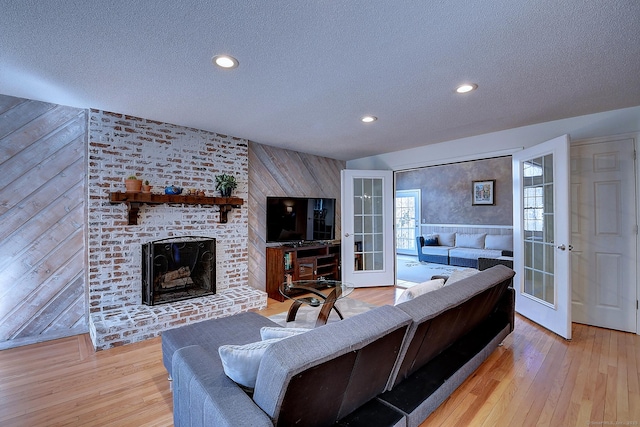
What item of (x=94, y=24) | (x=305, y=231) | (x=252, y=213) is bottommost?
(x=305, y=231)

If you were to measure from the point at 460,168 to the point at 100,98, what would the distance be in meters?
7.76

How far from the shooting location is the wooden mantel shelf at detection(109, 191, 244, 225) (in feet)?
10.2

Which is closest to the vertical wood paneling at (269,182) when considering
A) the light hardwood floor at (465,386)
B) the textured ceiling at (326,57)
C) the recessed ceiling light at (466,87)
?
the textured ceiling at (326,57)

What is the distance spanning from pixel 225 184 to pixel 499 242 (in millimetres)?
6088

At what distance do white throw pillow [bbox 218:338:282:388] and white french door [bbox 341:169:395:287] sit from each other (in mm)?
3910

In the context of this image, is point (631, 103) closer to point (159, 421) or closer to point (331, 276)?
point (331, 276)

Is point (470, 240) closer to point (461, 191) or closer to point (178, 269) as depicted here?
point (461, 191)

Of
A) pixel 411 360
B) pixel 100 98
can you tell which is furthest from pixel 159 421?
pixel 100 98

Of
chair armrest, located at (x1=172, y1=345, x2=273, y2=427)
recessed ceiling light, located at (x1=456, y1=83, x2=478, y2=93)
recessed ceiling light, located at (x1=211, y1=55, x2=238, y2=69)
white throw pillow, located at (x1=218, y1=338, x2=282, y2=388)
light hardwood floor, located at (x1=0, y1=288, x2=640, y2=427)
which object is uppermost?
recessed ceiling light, located at (x1=456, y1=83, x2=478, y2=93)

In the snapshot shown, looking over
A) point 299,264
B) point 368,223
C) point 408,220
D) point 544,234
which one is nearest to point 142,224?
point 299,264

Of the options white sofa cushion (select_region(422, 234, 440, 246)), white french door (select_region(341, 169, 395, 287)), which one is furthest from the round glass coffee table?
white sofa cushion (select_region(422, 234, 440, 246))

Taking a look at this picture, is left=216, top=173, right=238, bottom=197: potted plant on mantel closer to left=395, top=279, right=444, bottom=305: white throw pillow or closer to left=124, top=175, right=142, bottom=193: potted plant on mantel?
left=124, top=175, right=142, bottom=193: potted plant on mantel

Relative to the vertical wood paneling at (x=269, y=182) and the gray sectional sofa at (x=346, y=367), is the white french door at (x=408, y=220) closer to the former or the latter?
the vertical wood paneling at (x=269, y=182)

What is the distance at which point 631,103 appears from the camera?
9.62ft
